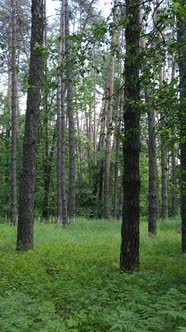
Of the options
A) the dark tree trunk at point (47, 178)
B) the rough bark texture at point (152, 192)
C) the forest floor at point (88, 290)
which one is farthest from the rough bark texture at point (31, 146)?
the dark tree trunk at point (47, 178)

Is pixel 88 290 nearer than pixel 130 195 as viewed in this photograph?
Yes

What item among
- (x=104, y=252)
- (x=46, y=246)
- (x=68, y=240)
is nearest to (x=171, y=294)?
(x=104, y=252)

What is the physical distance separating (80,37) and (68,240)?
27.6 feet

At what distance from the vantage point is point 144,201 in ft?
123

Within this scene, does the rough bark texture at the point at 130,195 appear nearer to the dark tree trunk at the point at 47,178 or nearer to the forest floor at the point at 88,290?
the forest floor at the point at 88,290

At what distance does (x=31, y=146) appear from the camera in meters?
10.3

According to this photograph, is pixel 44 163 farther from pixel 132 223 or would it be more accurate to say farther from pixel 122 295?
pixel 122 295

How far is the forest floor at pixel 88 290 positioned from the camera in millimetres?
4632

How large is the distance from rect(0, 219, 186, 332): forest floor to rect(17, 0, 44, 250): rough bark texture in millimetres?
551

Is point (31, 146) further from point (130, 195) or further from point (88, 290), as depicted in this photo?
point (88, 290)

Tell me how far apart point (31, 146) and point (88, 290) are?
4.99m

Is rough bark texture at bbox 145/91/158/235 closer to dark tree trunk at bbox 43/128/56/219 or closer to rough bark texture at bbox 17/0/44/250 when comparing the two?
rough bark texture at bbox 17/0/44/250

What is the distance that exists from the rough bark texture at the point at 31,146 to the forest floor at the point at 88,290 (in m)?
0.55

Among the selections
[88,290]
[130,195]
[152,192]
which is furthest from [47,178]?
[88,290]
